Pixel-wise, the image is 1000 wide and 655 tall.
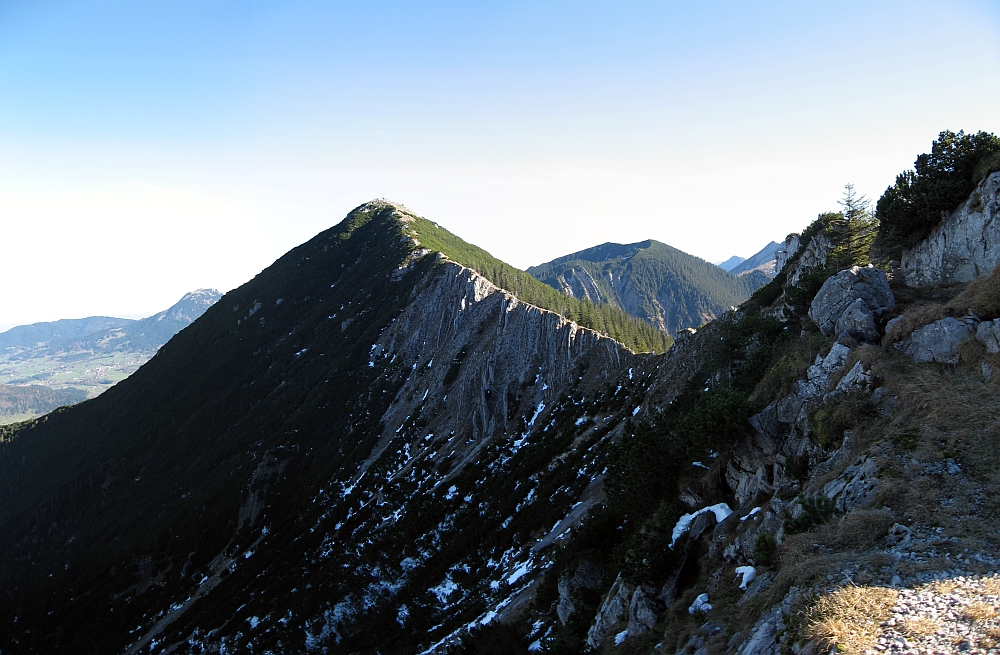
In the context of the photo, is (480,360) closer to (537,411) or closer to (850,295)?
(537,411)

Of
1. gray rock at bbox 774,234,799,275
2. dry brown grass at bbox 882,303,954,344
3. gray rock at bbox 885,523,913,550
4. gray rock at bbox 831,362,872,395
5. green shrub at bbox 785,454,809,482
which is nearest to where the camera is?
gray rock at bbox 885,523,913,550

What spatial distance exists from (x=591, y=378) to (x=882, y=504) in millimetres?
60175

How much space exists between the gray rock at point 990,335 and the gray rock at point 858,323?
13.7ft

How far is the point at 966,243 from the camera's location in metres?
25.3

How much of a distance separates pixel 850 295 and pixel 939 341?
260 inches

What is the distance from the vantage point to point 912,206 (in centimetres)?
3033

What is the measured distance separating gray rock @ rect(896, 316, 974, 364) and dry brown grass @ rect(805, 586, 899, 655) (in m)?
11.7

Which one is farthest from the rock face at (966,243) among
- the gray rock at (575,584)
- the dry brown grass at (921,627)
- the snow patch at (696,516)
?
the gray rock at (575,584)

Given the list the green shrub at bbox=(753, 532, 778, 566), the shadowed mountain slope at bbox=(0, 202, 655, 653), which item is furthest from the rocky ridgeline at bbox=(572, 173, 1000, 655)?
the shadowed mountain slope at bbox=(0, 202, 655, 653)

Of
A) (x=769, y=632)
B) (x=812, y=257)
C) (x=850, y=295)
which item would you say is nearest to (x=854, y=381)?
(x=850, y=295)

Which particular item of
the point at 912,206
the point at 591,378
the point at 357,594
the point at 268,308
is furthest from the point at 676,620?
the point at 268,308

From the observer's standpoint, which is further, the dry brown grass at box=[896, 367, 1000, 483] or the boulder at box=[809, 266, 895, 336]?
the boulder at box=[809, 266, 895, 336]

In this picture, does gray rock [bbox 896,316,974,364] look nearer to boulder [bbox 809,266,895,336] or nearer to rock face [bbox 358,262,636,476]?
boulder [bbox 809,266,895,336]

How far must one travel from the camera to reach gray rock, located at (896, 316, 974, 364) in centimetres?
1769
